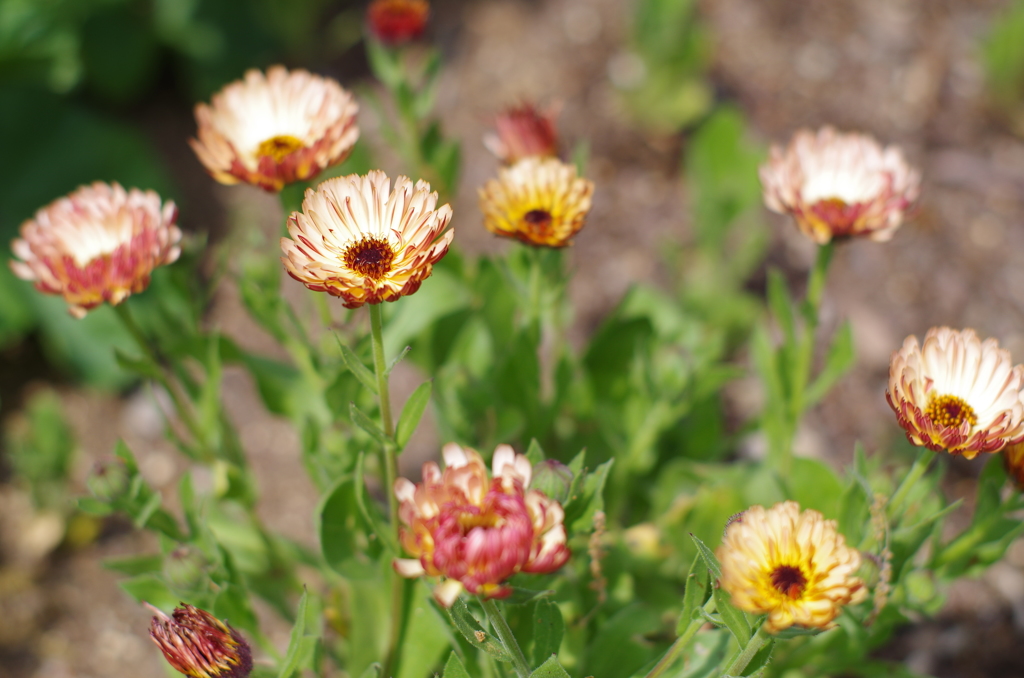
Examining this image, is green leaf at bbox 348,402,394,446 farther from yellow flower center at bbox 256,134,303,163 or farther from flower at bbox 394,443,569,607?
yellow flower center at bbox 256,134,303,163

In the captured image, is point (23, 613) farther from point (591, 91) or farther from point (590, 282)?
point (591, 91)

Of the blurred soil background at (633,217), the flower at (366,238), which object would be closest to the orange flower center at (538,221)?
the flower at (366,238)

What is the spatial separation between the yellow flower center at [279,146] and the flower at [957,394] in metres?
1.11

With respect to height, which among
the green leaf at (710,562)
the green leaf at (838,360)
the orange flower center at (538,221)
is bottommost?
the green leaf at (710,562)

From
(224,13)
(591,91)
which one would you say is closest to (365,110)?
(224,13)

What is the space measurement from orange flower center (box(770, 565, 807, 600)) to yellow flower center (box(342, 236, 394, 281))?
0.67 m

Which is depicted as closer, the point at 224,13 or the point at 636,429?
the point at 636,429

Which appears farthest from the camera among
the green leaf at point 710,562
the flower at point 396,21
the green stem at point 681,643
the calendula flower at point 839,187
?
the flower at point 396,21

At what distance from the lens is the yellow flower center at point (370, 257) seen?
1149 mm

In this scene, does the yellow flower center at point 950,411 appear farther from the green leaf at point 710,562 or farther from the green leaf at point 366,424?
the green leaf at point 366,424

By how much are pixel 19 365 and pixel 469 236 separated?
1665mm

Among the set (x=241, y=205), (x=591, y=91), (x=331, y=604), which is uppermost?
(x=591, y=91)

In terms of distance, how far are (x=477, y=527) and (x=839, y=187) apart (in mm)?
1157

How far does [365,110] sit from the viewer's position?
11.4 ft
